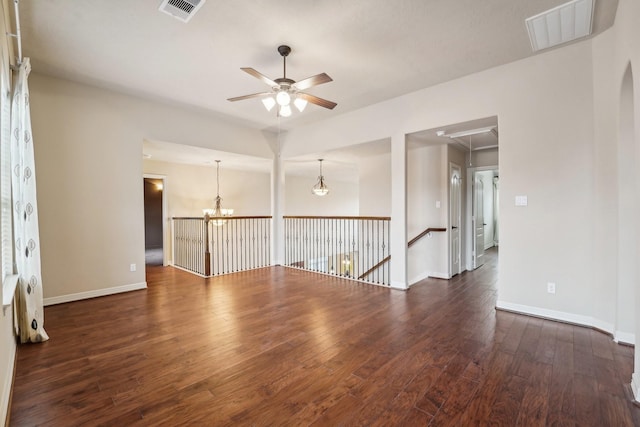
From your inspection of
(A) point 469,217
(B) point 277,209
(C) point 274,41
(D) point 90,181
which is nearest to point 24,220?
(D) point 90,181

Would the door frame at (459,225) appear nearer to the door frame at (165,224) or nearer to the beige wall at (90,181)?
the beige wall at (90,181)

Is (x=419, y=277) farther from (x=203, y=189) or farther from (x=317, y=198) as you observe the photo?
(x=317, y=198)

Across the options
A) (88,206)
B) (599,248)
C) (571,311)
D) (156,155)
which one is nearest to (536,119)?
(599,248)

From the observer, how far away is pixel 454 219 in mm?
5633

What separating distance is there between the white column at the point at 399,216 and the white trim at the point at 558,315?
1377 mm

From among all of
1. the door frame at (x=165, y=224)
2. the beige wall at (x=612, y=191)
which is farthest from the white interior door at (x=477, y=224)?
the door frame at (x=165, y=224)

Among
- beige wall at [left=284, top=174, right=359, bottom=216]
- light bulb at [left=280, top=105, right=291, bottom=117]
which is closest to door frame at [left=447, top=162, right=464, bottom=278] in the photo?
light bulb at [left=280, top=105, right=291, bottom=117]

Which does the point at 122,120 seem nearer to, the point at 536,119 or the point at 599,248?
the point at 536,119

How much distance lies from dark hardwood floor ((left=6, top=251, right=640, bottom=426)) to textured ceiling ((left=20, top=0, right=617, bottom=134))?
3103 mm

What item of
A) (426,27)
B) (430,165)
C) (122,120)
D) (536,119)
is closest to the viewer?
(426,27)

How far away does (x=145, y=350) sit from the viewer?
8.43ft

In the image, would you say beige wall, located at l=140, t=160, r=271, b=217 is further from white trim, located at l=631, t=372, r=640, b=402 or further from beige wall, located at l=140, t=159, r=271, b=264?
white trim, located at l=631, t=372, r=640, b=402

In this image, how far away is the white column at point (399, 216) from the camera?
14.6 ft

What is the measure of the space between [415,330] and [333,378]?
4.12 feet
